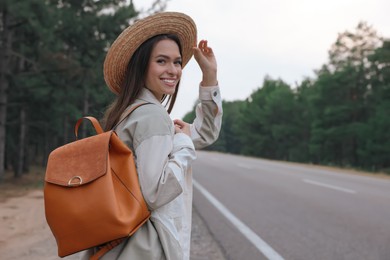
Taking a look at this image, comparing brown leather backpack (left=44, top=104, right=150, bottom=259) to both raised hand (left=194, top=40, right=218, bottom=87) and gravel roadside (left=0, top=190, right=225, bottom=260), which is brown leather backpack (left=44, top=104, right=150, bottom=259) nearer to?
raised hand (left=194, top=40, right=218, bottom=87)

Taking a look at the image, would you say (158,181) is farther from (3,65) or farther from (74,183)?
(3,65)

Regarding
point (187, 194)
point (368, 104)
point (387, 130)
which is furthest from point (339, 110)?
point (187, 194)

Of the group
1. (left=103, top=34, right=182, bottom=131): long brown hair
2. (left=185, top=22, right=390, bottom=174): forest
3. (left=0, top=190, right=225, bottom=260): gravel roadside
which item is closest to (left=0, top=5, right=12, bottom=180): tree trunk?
(left=0, top=190, right=225, bottom=260): gravel roadside

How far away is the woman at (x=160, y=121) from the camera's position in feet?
4.96

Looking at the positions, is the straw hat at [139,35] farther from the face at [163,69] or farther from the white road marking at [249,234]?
the white road marking at [249,234]

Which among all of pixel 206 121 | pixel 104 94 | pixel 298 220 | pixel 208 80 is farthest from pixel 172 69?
pixel 104 94

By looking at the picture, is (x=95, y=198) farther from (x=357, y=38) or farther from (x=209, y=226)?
(x=357, y=38)

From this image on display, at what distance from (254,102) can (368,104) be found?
102ft

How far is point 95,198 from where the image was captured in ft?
4.68

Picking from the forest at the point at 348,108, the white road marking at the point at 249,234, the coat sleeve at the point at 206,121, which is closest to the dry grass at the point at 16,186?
the white road marking at the point at 249,234

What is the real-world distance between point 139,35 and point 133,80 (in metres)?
0.19

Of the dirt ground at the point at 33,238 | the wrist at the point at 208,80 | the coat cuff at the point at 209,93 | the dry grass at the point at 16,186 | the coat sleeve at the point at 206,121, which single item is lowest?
the dry grass at the point at 16,186

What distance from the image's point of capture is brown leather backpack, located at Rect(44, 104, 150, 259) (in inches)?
56.0

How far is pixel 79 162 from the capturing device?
1.52 m
